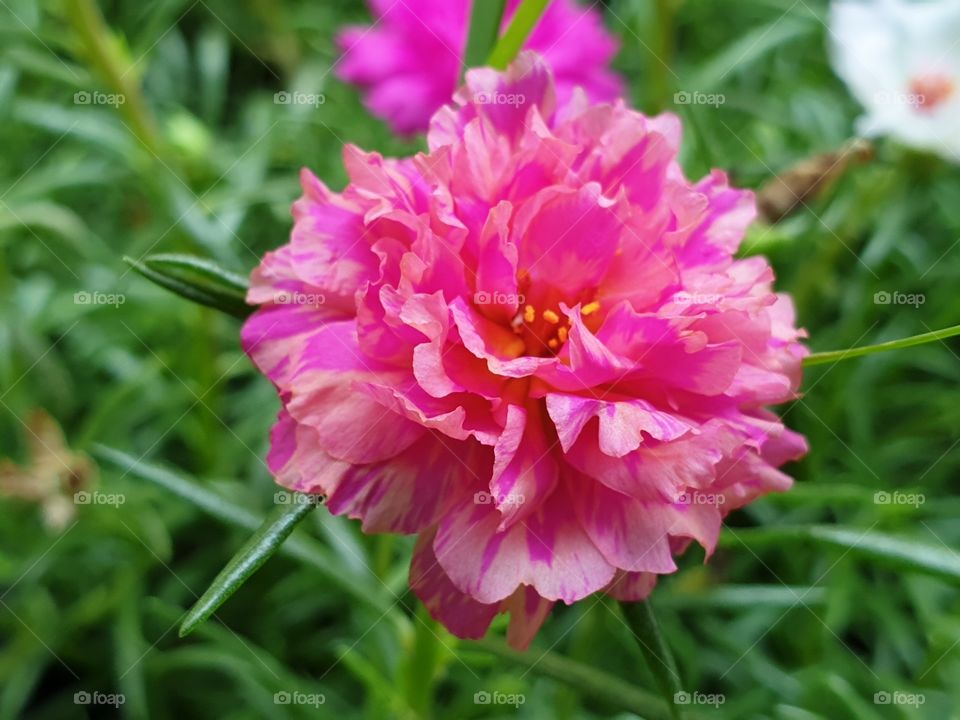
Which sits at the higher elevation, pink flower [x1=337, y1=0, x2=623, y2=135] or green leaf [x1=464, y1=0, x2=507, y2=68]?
green leaf [x1=464, y1=0, x2=507, y2=68]

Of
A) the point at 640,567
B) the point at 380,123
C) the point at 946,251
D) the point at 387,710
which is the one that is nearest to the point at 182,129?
the point at 380,123

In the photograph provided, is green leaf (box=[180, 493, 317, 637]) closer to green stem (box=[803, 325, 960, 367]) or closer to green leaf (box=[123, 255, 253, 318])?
green leaf (box=[123, 255, 253, 318])

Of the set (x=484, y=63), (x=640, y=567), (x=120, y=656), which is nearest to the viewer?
Answer: (x=640, y=567)

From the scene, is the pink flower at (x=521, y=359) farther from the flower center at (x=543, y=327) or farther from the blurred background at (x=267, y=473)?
the blurred background at (x=267, y=473)

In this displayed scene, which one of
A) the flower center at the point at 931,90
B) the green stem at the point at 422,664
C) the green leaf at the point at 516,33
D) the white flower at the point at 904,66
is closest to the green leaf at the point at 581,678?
the green stem at the point at 422,664

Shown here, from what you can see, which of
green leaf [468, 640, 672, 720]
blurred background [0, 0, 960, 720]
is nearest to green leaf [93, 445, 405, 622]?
blurred background [0, 0, 960, 720]

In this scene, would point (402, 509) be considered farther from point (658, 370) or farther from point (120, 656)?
point (120, 656)

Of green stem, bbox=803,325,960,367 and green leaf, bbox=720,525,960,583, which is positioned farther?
green leaf, bbox=720,525,960,583

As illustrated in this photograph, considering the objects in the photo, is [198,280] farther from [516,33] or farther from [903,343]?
[903,343]
